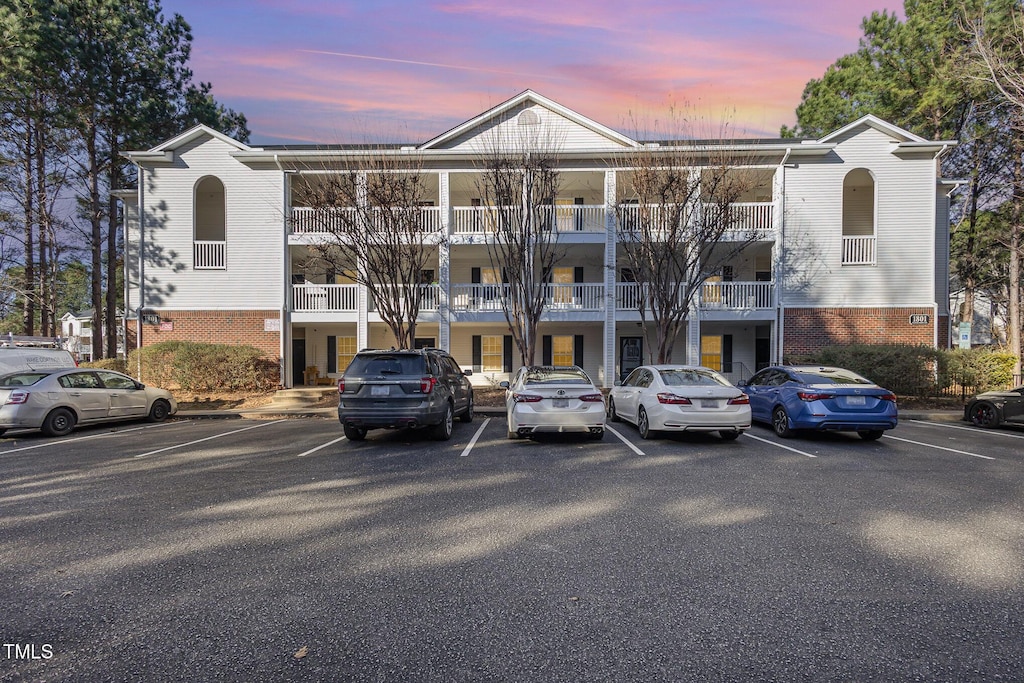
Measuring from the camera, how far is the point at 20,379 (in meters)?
11.4

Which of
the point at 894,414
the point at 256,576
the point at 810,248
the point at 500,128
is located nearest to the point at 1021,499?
the point at 894,414

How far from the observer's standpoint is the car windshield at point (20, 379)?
444 inches

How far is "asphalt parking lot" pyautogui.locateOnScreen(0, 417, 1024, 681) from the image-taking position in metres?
3.09

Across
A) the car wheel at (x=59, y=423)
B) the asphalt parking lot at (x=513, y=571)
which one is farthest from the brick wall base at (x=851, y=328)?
the car wheel at (x=59, y=423)

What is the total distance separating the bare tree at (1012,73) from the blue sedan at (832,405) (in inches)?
436

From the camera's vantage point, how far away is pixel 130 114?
2434cm

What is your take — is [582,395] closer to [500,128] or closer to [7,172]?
[500,128]

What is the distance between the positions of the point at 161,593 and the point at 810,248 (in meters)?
21.4

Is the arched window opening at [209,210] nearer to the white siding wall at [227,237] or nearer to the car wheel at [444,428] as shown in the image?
the white siding wall at [227,237]

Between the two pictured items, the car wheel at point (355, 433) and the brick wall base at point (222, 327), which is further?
the brick wall base at point (222, 327)

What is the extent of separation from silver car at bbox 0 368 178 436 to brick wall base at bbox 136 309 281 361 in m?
6.56

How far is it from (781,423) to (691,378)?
223 cm

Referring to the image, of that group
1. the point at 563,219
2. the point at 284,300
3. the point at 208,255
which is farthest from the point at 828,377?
the point at 208,255

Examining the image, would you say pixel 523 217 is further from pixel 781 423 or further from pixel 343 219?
pixel 781 423
